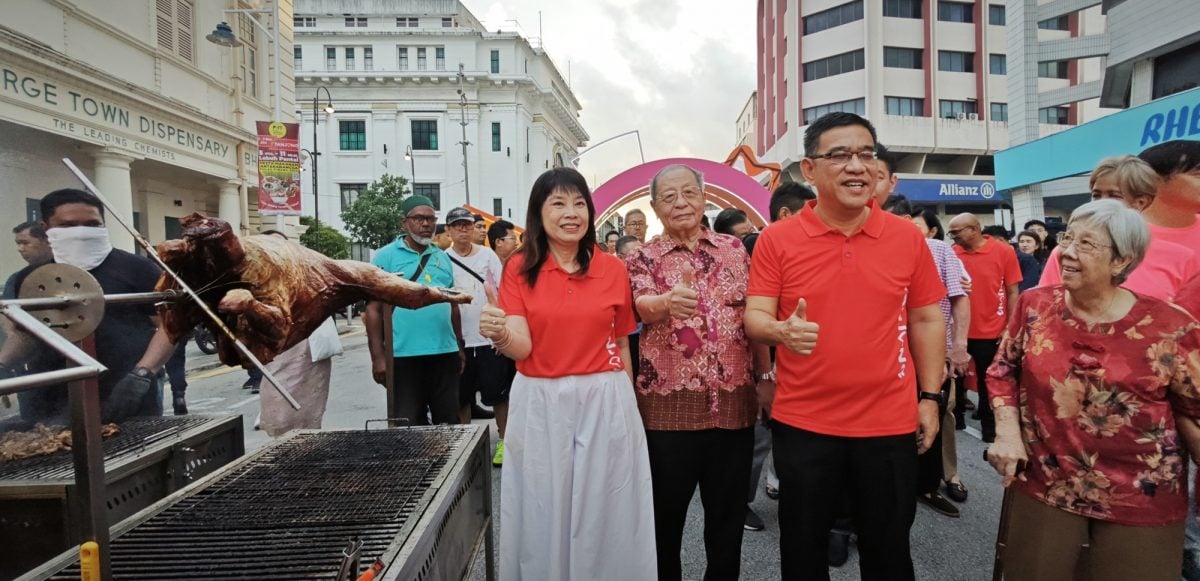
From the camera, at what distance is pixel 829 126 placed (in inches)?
84.4

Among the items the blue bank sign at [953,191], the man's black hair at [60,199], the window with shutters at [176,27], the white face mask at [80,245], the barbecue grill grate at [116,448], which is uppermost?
the blue bank sign at [953,191]

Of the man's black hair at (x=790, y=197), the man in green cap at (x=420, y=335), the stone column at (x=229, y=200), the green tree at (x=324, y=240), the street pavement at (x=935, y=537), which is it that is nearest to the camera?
the stone column at (x=229, y=200)

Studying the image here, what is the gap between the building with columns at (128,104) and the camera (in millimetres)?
1627

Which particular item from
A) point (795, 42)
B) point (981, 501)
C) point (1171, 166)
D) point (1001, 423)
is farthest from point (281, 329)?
point (795, 42)

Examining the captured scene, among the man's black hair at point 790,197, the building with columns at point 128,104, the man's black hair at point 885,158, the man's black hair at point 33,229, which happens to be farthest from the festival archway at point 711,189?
the man's black hair at point 33,229

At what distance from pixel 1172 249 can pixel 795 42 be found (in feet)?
109

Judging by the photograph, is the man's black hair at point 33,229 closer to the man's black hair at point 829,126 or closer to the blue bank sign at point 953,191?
the man's black hair at point 829,126

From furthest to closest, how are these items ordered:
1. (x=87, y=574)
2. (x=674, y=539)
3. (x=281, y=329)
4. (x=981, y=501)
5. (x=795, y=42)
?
1. (x=795, y=42)
2. (x=981, y=501)
3. (x=674, y=539)
4. (x=281, y=329)
5. (x=87, y=574)

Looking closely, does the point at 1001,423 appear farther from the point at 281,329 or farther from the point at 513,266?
the point at 281,329

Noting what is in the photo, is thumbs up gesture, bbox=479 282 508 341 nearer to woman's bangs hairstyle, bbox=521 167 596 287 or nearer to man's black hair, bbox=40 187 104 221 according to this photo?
woman's bangs hairstyle, bbox=521 167 596 287

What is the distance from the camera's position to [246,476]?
2.19 meters

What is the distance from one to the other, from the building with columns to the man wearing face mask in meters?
0.09

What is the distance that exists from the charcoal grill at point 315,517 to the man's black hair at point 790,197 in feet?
8.81

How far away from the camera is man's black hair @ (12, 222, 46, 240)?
178 centimetres
